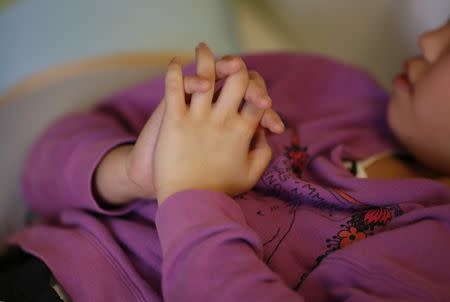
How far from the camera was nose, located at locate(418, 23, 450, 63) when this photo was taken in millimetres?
651

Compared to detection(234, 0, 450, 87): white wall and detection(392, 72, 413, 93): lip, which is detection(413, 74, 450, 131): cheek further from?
detection(234, 0, 450, 87): white wall

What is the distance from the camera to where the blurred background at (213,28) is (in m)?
0.82

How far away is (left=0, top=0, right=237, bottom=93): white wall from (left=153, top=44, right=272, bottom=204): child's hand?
1.25ft

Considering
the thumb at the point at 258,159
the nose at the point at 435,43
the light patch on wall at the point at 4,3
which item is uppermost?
the light patch on wall at the point at 4,3

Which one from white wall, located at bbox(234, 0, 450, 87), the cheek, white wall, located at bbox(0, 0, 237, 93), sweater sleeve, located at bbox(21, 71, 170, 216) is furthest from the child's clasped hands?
white wall, located at bbox(234, 0, 450, 87)

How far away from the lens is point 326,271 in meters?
0.47

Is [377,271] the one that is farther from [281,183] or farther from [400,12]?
[400,12]

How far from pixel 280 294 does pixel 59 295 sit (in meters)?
0.22

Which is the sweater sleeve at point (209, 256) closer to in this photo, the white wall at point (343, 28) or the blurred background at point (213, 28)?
the blurred background at point (213, 28)

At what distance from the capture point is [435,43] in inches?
25.8

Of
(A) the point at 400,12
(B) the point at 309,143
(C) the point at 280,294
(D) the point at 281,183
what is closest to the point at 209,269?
(C) the point at 280,294

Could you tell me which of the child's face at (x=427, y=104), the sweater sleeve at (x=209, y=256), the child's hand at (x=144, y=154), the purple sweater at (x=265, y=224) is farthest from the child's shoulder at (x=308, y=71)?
the sweater sleeve at (x=209, y=256)

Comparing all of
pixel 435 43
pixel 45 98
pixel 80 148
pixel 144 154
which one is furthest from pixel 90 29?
pixel 435 43

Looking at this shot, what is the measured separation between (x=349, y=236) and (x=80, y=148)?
33 centimetres
